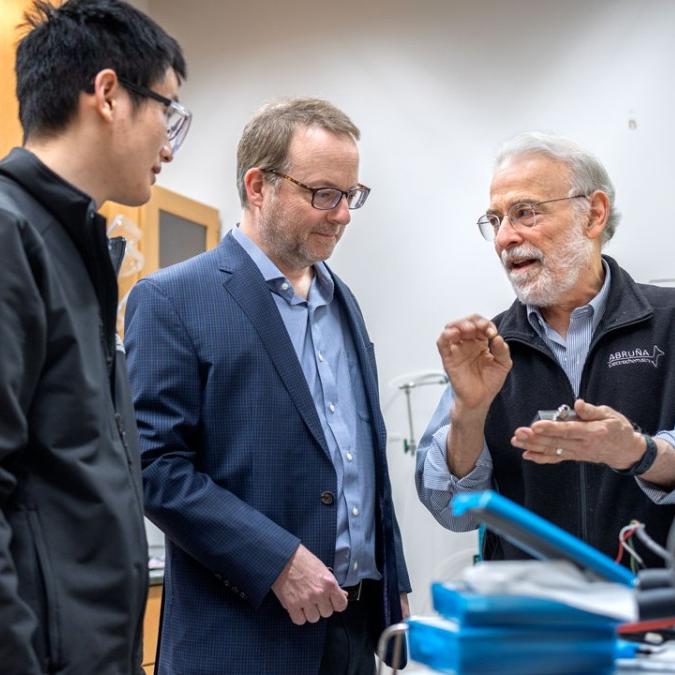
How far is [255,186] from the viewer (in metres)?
2.08

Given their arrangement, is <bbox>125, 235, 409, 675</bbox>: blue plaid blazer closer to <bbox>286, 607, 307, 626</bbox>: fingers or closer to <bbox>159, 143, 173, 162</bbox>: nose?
Result: <bbox>286, 607, 307, 626</bbox>: fingers

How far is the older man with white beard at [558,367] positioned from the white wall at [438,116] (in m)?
1.20

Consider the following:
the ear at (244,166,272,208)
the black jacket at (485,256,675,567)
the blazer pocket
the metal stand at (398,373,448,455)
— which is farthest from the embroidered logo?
the metal stand at (398,373,448,455)

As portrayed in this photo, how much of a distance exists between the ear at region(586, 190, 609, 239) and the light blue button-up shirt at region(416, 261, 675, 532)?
0.09 meters

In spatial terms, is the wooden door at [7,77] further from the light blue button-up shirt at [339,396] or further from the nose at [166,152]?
the nose at [166,152]

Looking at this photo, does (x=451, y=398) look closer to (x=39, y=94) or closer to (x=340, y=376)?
(x=340, y=376)

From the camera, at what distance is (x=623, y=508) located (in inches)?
71.2

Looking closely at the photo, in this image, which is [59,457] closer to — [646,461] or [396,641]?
[396,641]

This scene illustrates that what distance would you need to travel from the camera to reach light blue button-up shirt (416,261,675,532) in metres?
1.89

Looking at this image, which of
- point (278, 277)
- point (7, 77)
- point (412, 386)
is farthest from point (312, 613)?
point (7, 77)

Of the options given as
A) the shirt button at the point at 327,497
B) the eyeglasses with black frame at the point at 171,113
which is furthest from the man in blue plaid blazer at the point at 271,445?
the eyeglasses with black frame at the point at 171,113

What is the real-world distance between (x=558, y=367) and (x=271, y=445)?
65 cm

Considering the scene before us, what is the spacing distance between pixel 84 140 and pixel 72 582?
24.7 inches

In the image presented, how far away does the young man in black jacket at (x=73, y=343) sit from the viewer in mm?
1104
